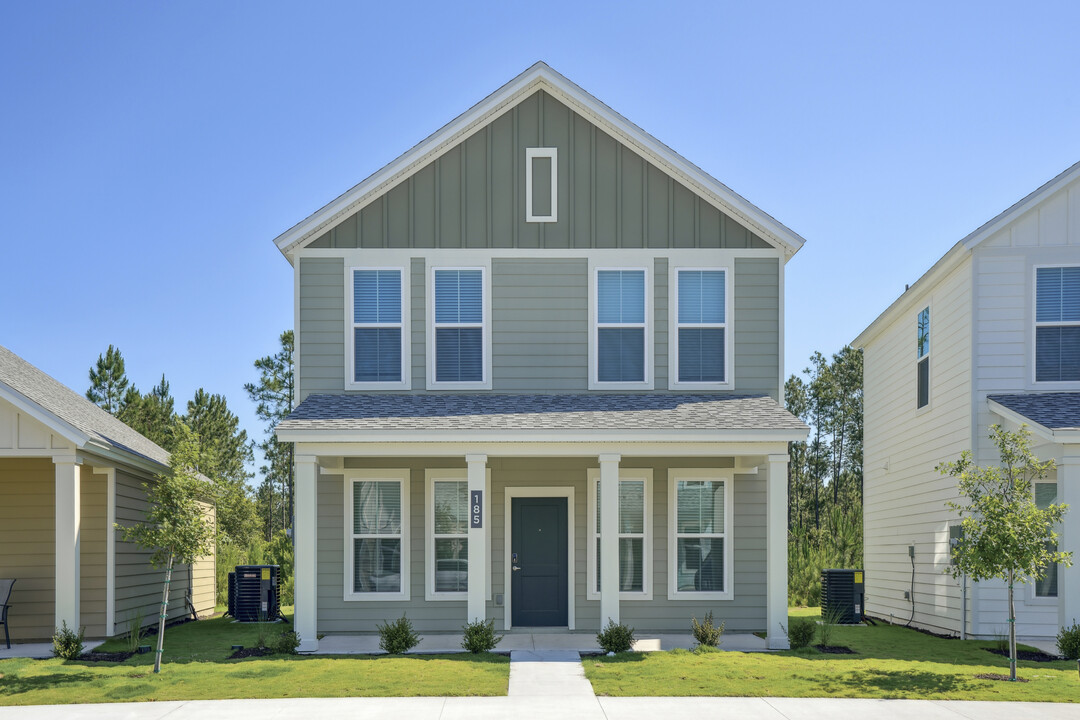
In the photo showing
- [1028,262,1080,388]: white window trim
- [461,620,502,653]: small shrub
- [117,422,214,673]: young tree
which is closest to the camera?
[117,422,214,673]: young tree

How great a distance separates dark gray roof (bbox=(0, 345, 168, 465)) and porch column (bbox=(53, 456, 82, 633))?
1.82 feet

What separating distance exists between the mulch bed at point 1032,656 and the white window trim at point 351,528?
7.91 m

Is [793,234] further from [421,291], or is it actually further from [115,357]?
[115,357]

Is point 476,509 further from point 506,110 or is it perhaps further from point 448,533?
point 506,110

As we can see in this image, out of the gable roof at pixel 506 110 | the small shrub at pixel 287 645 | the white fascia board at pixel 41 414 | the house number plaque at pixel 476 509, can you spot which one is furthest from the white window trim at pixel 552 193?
the white fascia board at pixel 41 414

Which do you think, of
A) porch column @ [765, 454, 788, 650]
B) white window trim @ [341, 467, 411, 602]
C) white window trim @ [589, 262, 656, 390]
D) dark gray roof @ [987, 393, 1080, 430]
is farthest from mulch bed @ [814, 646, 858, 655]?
white window trim @ [341, 467, 411, 602]

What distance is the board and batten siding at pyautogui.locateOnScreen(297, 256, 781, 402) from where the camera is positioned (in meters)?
15.6

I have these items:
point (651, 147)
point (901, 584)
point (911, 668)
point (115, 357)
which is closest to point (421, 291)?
point (651, 147)

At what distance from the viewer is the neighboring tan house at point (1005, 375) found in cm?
1392

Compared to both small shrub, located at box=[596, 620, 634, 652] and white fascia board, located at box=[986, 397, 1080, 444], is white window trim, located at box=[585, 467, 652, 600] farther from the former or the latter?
white fascia board, located at box=[986, 397, 1080, 444]

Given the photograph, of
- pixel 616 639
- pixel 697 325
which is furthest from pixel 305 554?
pixel 697 325

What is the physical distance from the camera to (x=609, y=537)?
44.9 feet

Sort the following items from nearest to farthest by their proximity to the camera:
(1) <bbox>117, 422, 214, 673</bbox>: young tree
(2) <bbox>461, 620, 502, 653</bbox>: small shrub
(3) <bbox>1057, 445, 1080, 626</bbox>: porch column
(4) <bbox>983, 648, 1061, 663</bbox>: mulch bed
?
(1) <bbox>117, 422, 214, 673</bbox>: young tree → (4) <bbox>983, 648, 1061, 663</bbox>: mulch bed → (3) <bbox>1057, 445, 1080, 626</bbox>: porch column → (2) <bbox>461, 620, 502, 653</bbox>: small shrub

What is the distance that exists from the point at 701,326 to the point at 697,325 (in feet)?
0.20
